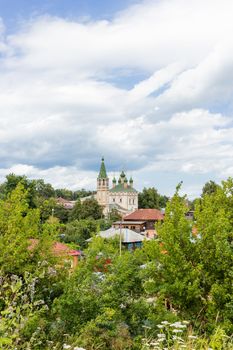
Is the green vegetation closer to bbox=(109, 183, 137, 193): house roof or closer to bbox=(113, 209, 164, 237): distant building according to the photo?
bbox=(113, 209, 164, 237): distant building

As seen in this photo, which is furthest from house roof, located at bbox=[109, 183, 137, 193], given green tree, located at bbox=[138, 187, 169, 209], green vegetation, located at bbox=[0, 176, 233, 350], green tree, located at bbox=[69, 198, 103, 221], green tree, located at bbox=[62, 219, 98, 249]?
green vegetation, located at bbox=[0, 176, 233, 350]

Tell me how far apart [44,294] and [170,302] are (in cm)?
321

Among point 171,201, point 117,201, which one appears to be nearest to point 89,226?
point 171,201

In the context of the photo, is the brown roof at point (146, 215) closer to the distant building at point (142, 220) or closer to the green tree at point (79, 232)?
the distant building at point (142, 220)

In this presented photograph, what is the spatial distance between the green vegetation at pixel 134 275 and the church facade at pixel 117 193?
310 ft

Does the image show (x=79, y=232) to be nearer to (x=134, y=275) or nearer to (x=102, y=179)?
(x=134, y=275)

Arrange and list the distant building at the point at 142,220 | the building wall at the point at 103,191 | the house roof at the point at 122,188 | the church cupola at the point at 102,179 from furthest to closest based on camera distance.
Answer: the church cupola at the point at 102,179 → the building wall at the point at 103,191 → the house roof at the point at 122,188 → the distant building at the point at 142,220

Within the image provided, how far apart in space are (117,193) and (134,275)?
10162 cm

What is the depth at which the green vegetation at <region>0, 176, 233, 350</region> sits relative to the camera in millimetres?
9383

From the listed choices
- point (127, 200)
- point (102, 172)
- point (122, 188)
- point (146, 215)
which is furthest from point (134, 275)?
point (102, 172)

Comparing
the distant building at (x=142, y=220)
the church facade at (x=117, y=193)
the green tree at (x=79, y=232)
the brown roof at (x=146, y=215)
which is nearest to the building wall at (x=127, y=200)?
the church facade at (x=117, y=193)

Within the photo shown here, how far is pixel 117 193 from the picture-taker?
368 ft

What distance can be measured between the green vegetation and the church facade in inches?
3719

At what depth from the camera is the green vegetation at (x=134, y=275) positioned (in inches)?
369
